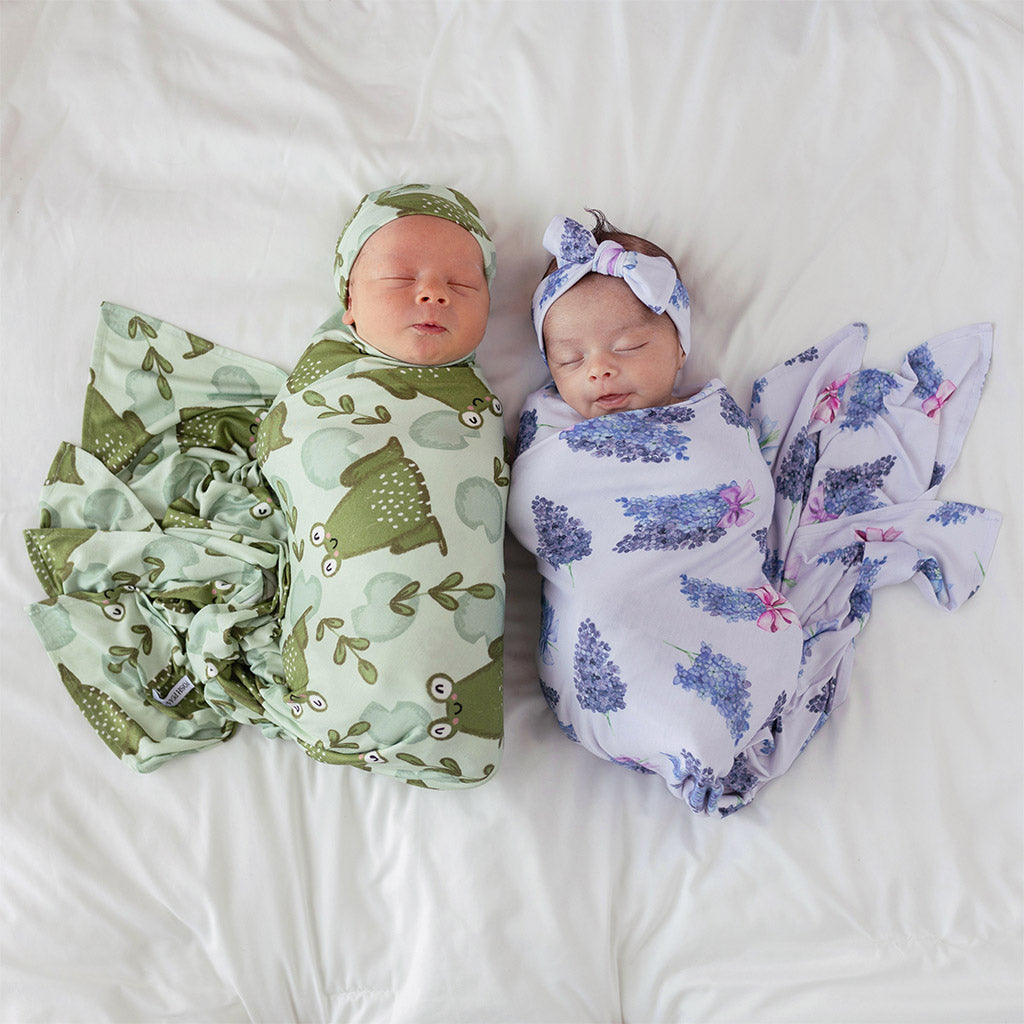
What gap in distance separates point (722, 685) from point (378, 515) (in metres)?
→ 0.54

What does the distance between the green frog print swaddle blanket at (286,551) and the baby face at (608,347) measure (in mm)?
138

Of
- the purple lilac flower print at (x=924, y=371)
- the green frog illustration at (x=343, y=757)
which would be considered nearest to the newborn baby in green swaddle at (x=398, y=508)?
the green frog illustration at (x=343, y=757)

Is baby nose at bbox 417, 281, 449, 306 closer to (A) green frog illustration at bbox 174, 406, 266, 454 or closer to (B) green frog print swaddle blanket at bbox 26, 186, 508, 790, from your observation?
(B) green frog print swaddle blanket at bbox 26, 186, 508, 790

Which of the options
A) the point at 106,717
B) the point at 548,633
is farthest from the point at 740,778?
the point at 106,717

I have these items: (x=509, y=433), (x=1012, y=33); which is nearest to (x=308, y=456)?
(x=509, y=433)

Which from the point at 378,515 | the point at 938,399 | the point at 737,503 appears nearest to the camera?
the point at 378,515

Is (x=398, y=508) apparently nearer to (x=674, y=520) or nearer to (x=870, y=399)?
(x=674, y=520)

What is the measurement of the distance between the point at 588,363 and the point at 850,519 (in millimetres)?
488

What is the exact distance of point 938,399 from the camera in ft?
5.17

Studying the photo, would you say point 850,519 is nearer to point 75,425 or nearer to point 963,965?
point 963,965

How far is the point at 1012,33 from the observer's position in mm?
1681

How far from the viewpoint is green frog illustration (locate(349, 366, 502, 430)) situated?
147 cm

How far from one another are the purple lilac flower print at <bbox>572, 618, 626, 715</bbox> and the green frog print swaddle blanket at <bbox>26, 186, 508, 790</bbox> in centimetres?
12

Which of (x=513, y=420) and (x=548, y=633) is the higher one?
(x=513, y=420)
